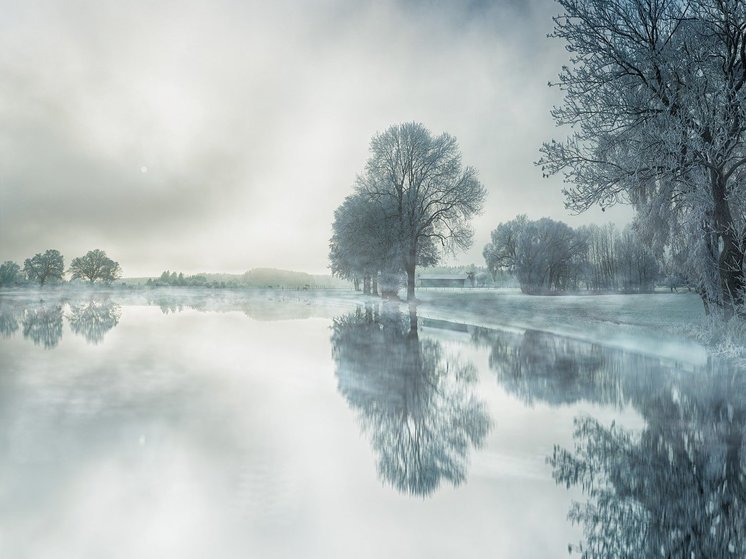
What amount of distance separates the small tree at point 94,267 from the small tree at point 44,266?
3.25 m

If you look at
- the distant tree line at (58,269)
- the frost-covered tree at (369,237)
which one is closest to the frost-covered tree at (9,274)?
the distant tree line at (58,269)

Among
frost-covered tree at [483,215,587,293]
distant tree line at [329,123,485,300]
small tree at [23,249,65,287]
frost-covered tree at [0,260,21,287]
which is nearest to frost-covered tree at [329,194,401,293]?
distant tree line at [329,123,485,300]

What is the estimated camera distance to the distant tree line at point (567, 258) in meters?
68.9

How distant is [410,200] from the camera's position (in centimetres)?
3594

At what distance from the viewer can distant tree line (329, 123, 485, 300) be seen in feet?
115

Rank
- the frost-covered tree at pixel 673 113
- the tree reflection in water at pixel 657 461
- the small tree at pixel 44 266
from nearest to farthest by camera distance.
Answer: the tree reflection in water at pixel 657 461
the frost-covered tree at pixel 673 113
the small tree at pixel 44 266

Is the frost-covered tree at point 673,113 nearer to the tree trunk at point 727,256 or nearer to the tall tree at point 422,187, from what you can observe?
the tree trunk at point 727,256

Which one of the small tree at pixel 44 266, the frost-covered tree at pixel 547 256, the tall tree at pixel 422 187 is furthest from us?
the small tree at pixel 44 266

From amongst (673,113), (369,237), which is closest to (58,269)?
(369,237)

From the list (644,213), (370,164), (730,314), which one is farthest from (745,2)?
(370,164)

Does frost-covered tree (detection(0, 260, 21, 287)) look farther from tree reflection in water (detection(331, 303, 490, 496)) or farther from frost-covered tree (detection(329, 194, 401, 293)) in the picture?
tree reflection in water (detection(331, 303, 490, 496))

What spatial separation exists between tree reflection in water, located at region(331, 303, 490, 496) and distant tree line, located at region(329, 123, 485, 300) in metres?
24.4

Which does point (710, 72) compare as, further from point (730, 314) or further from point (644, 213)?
point (730, 314)

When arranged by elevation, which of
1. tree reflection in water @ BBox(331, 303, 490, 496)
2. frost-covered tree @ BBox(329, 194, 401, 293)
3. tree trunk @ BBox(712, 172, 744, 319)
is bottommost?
tree reflection in water @ BBox(331, 303, 490, 496)
